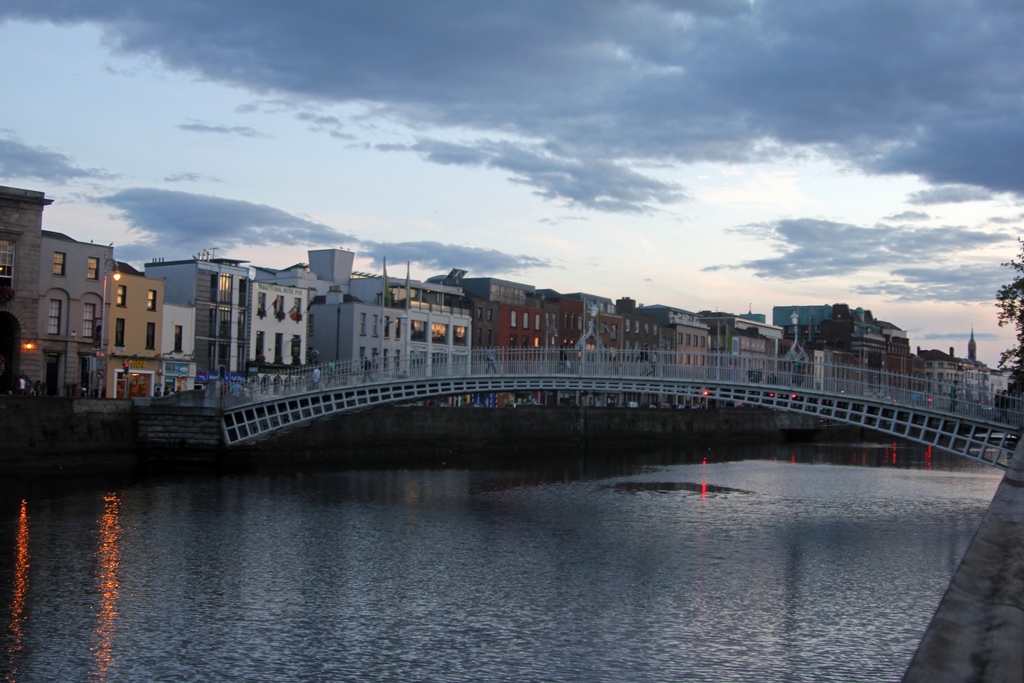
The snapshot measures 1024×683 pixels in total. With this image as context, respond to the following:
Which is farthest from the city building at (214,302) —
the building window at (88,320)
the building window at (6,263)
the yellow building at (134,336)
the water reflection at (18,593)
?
the water reflection at (18,593)

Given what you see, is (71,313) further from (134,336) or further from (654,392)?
(654,392)

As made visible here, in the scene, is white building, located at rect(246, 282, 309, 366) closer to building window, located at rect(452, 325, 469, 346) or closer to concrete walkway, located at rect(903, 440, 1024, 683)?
building window, located at rect(452, 325, 469, 346)

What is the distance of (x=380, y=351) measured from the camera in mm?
72812

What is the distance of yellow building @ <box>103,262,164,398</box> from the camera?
52125mm

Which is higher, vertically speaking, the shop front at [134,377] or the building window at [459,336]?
the building window at [459,336]

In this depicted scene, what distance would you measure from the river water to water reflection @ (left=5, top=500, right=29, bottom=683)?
66mm

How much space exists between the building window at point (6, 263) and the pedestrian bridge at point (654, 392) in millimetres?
9810

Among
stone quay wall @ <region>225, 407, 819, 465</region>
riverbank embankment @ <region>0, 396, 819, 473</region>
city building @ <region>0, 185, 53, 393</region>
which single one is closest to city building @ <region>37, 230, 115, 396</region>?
city building @ <region>0, 185, 53, 393</region>

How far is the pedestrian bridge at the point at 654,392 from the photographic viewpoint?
36031 mm

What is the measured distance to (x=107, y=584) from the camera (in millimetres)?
20984

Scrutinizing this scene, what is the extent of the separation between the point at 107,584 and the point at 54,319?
2905 cm

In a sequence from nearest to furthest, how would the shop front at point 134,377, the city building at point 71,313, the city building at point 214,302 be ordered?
the city building at point 71,313, the shop front at point 134,377, the city building at point 214,302

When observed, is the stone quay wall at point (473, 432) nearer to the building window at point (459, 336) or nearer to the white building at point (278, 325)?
the white building at point (278, 325)

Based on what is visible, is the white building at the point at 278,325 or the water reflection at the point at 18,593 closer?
the water reflection at the point at 18,593
